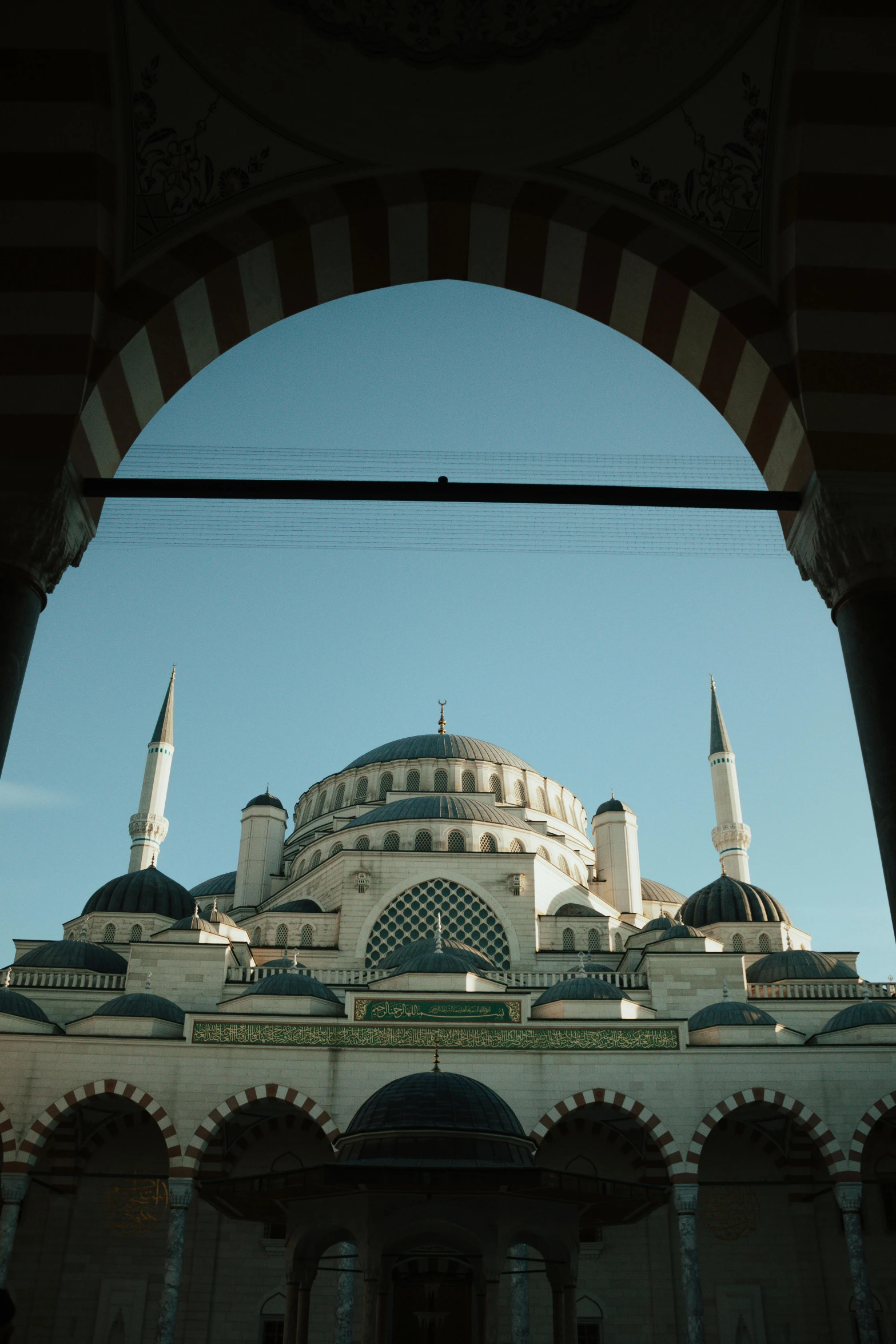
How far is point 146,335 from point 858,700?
3.53m

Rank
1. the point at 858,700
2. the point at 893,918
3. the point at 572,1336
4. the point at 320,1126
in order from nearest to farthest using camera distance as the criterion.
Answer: the point at 893,918 → the point at 858,700 → the point at 572,1336 → the point at 320,1126

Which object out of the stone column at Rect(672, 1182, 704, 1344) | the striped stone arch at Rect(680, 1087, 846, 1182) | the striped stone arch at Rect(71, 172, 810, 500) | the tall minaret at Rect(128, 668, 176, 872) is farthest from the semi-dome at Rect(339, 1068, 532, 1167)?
the tall minaret at Rect(128, 668, 176, 872)

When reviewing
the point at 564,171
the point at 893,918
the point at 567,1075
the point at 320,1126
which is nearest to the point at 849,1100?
the point at 567,1075

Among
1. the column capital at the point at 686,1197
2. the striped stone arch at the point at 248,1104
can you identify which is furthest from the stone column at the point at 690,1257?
the striped stone arch at the point at 248,1104

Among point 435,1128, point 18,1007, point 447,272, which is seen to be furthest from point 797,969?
point 447,272

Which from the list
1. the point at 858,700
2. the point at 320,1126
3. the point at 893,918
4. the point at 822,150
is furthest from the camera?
the point at 320,1126

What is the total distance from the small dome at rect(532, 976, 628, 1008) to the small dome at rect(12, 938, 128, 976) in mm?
8255

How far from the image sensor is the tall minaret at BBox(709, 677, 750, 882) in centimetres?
2817

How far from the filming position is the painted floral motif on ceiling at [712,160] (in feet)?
15.8

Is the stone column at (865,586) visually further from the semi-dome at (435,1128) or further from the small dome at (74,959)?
the small dome at (74,959)

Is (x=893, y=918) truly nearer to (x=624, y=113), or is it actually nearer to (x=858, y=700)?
(x=858, y=700)

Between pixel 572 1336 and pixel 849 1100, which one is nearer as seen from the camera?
pixel 572 1336

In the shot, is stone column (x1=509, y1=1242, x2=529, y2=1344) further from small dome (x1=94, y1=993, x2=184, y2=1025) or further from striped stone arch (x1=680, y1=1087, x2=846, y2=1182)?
small dome (x1=94, y1=993, x2=184, y2=1025)

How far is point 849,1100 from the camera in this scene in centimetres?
1588
